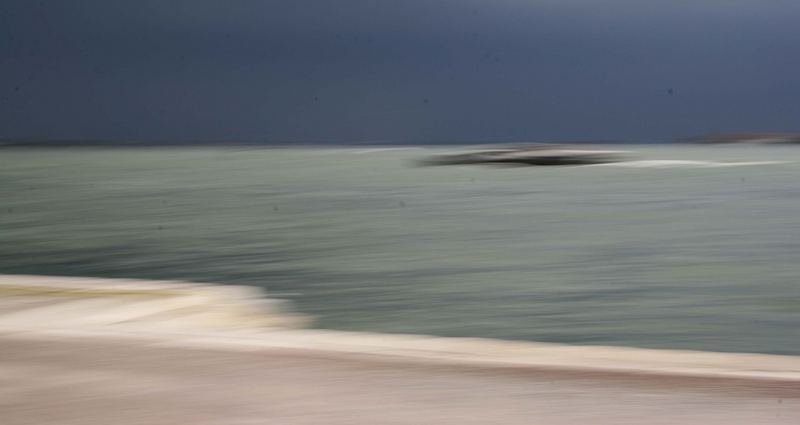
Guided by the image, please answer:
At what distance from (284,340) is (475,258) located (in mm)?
11426

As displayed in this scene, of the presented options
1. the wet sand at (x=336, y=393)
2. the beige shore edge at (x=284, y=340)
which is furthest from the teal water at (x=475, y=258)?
the wet sand at (x=336, y=393)

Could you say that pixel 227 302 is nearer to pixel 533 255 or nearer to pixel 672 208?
pixel 533 255

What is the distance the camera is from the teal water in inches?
369

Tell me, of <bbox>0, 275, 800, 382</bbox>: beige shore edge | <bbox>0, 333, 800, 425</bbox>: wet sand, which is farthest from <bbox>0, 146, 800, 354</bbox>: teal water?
<bbox>0, 333, 800, 425</bbox>: wet sand

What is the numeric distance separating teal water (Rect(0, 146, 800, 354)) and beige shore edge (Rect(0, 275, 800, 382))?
297 centimetres

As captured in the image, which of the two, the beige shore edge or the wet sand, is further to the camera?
the beige shore edge

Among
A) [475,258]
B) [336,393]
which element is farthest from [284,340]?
[475,258]

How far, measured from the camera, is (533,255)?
16391 mm

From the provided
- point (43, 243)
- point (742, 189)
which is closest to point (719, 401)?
point (43, 243)

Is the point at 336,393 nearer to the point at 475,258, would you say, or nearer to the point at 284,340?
the point at 284,340

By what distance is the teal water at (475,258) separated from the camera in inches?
369

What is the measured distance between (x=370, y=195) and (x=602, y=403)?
3683 centimetres

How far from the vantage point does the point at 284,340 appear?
4344 millimetres

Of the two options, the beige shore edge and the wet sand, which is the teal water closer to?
the beige shore edge
